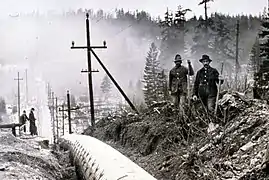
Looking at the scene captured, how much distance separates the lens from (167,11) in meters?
73.4

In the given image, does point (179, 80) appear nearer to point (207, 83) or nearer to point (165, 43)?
point (207, 83)

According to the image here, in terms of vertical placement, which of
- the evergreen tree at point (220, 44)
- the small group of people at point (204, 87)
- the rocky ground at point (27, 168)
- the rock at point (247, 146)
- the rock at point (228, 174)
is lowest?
the rocky ground at point (27, 168)

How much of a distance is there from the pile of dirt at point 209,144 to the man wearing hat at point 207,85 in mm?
253

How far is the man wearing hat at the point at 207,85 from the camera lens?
10.2 meters

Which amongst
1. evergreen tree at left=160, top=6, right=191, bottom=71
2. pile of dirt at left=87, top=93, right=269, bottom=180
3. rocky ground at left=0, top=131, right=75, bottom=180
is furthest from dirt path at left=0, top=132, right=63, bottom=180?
evergreen tree at left=160, top=6, right=191, bottom=71

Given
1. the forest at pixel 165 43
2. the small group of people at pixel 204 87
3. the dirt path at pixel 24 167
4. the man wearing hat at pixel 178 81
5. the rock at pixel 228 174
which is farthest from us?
the forest at pixel 165 43

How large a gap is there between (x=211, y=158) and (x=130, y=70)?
11059 cm

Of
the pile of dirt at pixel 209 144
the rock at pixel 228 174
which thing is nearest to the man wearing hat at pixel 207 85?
the pile of dirt at pixel 209 144

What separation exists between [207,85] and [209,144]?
10.6 feet

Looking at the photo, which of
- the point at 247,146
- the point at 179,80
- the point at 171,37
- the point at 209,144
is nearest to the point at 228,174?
the point at 247,146

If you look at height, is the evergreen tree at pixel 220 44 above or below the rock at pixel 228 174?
above

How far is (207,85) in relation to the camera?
10.4 m

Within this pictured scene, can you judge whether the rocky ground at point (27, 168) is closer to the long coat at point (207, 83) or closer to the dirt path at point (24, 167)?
the dirt path at point (24, 167)

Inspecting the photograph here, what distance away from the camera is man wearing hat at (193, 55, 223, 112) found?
1019cm
